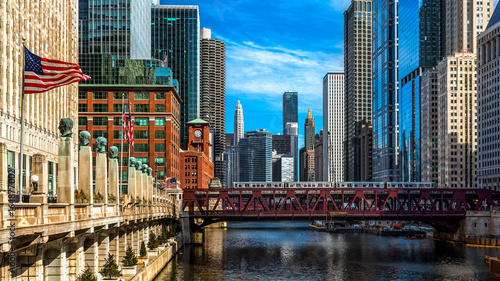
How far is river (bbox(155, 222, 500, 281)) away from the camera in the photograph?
7631 centimetres

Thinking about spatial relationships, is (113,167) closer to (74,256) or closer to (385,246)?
(74,256)

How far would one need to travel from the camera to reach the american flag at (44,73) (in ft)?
106

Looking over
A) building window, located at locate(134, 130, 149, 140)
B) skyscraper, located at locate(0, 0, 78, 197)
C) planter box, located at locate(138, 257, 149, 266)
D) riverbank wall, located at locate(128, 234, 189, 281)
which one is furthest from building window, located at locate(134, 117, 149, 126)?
planter box, located at locate(138, 257, 149, 266)

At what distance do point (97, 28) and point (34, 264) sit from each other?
132582mm

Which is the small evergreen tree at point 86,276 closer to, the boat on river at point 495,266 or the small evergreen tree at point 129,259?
the small evergreen tree at point 129,259

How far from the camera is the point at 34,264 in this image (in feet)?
111

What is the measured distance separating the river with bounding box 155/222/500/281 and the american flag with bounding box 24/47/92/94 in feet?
126

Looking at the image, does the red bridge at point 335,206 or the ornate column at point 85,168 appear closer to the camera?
the ornate column at point 85,168

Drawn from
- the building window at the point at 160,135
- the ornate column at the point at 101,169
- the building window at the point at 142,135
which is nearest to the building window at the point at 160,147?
the building window at the point at 160,135

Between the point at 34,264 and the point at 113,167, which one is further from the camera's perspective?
the point at 113,167

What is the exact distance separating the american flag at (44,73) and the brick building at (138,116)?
110m

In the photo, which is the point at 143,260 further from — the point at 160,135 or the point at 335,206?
the point at 160,135

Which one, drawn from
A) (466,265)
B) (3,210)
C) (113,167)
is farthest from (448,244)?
(3,210)

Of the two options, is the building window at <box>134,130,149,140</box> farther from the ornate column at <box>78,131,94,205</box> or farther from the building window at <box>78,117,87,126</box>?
the ornate column at <box>78,131,94,205</box>
